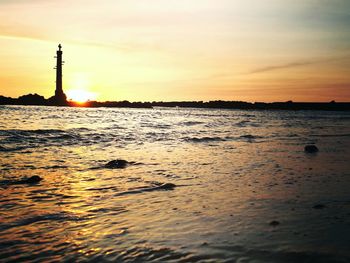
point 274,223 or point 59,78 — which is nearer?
point 274,223

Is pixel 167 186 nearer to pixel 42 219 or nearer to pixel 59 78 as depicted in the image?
pixel 42 219

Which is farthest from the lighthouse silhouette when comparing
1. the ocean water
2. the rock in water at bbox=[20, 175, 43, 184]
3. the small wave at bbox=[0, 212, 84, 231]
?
the small wave at bbox=[0, 212, 84, 231]

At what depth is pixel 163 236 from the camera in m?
4.38

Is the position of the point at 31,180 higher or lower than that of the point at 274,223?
lower

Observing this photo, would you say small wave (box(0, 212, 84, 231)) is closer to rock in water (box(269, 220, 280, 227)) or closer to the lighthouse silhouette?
rock in water (box(269, 220, 280, 227))

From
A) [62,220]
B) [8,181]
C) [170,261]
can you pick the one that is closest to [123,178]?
[8,181]

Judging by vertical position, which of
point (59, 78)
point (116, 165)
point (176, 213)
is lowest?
point (116, 165)

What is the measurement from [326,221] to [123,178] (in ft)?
17.2

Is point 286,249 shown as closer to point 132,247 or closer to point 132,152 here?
point 132,247

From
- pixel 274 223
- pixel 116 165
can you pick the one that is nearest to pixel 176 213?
pixel 274 223

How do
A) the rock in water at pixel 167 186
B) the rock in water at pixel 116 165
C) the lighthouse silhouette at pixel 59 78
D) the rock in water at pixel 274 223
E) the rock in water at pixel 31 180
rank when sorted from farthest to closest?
the lighthouse silhouette at pixel 59 78
the rock in water at pixel 116 165
the rock in water at pixel 31 180
the rock in water at pixel 167 186
the rock in water at pixel 274 223

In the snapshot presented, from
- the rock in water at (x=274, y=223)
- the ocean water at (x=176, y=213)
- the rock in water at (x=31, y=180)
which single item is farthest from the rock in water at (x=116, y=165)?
the rock in water at (x=274, y=223)

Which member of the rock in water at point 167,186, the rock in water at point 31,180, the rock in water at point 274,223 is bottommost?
the rock in water at point 31,180

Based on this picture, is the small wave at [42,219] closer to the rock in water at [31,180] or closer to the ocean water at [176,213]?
the ocean water at [176,213]
